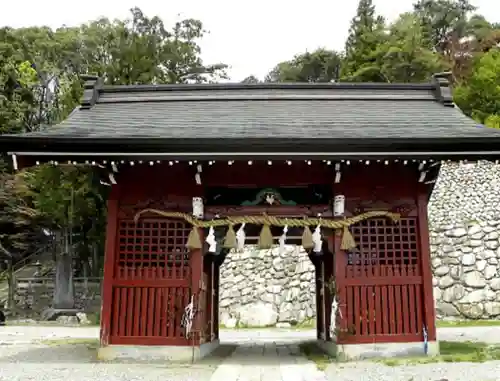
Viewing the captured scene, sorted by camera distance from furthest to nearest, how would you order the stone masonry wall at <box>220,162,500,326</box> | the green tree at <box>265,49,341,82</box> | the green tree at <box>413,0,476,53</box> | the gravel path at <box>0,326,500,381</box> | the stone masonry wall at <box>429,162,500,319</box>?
the green tree at <box>265,49,341,82</box>, the green tree at <box>413,0,476,53</box>, the stone masonry wall at <box>220,162,500,326</box>, the stone masonry wall at <box>429,162,500,319</box>, the gravel path at <box>0,326,500,381</box>

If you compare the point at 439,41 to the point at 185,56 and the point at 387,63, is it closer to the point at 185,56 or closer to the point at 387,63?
the point at 387,63

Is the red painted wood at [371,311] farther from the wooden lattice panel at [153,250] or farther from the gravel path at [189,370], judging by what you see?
the wooden lattice panel at [153,250]

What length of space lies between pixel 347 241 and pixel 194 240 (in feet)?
8.38

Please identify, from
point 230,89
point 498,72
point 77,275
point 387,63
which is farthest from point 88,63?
point 498,72

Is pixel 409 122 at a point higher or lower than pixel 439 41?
lower

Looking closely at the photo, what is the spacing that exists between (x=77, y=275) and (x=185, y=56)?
13.7 meters

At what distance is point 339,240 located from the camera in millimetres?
8570

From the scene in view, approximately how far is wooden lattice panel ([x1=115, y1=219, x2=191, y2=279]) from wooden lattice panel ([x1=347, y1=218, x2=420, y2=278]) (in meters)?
2.90

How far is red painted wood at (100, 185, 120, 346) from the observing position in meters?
8.40

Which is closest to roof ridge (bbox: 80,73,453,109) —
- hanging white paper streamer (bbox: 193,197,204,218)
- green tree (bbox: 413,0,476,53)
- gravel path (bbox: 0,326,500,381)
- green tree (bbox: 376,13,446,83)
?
hanging white paper streamer (bbox: 193,197,204,218)

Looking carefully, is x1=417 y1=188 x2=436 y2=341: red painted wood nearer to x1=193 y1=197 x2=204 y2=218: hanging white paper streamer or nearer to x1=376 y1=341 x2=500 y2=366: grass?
x1=376 y1=341 x2=500 y2=366: grass

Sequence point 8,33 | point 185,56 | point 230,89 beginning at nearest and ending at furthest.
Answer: point 230,89
point 185,56
point 8,33

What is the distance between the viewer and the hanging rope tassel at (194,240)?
8.39m

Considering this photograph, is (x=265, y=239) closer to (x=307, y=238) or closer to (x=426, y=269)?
(x=307, y=238)
